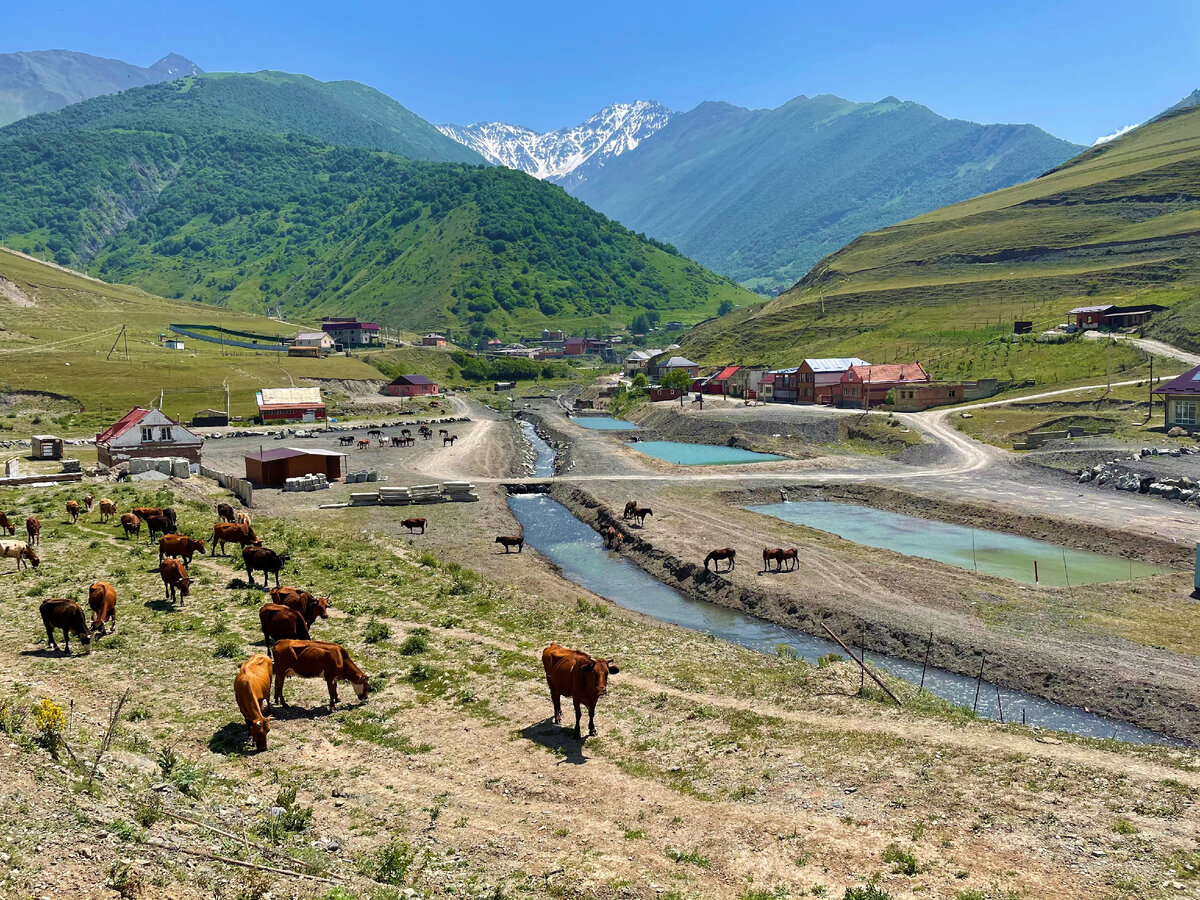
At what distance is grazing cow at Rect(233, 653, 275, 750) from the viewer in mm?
15930

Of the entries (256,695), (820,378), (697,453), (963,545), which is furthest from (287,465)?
(820,378)

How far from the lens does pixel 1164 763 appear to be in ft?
60.0

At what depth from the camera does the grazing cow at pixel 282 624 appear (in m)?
21.2

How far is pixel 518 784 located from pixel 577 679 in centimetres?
321

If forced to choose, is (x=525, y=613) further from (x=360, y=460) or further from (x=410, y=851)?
(x=360, y=460)

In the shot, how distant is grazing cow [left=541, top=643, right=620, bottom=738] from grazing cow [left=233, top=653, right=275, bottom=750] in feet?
21.1

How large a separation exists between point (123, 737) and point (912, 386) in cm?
10964

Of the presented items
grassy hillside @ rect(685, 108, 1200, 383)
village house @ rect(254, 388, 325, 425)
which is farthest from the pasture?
grassy hillside @ rect(685, 108, 1200, 383)

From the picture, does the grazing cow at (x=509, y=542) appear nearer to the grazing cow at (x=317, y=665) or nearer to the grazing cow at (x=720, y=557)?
the grazing cow at (x=720, y=557)

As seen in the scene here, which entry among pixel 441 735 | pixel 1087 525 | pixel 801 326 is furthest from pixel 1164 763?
pixel 801 326

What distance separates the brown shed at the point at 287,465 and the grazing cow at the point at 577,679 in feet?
170

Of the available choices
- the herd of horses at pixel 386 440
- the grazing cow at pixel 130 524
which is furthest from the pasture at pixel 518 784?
the herd of horses at pixel 386 440

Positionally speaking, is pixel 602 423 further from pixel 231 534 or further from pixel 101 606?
pixel 101 606

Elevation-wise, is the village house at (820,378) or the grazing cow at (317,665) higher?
the village house at (820,378)
